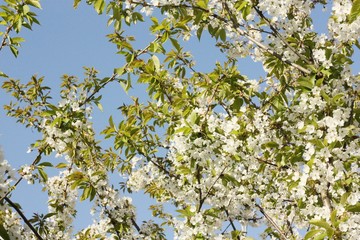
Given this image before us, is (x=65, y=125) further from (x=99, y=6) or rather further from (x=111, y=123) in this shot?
(x=99, y=6)

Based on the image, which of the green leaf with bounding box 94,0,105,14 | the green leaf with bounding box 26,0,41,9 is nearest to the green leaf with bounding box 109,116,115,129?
the green leaf with bounding box 94,0,105,14

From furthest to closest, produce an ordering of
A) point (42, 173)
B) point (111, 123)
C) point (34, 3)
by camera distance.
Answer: point (111, 123)
point (34, 3)
point (42, 173)

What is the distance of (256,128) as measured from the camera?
458 centimetres

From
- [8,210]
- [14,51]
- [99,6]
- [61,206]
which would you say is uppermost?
[99,6]

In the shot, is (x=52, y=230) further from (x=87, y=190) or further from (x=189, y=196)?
(x=189, y=196)

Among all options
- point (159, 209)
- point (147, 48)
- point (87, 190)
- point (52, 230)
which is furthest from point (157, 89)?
point (159, 209)

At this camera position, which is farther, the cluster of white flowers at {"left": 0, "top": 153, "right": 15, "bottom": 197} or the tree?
the tree

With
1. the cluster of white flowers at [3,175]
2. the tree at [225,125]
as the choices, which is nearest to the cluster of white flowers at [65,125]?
the tree at [225,125]

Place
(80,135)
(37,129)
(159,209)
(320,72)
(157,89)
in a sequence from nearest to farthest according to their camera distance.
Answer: (320,72) < (80,135) < (157,89) < (37,129) < (159,209)

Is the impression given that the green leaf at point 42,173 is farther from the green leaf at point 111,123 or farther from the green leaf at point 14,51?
the green leaf at point 14,51

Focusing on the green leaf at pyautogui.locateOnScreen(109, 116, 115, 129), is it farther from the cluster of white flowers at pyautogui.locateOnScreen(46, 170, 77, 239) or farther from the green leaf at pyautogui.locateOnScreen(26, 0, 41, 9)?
the green leaf at pyautogui.locateOnScreen(26, 0, 41, 9)

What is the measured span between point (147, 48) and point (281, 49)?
1415 millimetres

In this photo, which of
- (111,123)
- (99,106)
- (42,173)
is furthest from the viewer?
(111,123)

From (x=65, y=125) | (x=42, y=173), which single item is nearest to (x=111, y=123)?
(x=65, y=125)
